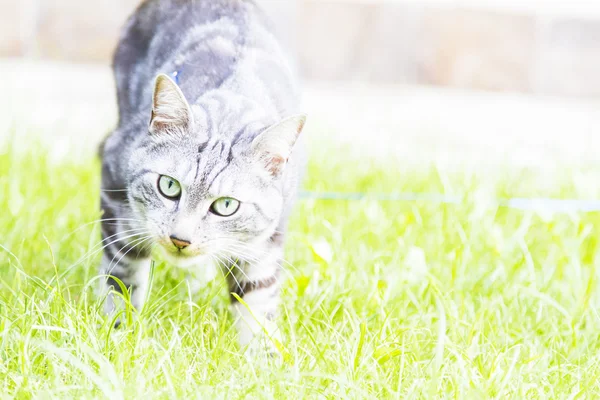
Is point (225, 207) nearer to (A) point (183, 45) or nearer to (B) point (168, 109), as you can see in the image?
(B) point (168, 109)

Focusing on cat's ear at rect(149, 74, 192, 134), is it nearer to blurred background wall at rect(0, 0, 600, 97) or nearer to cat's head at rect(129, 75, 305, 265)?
cat's head at rect(129, 75, 305, 265)

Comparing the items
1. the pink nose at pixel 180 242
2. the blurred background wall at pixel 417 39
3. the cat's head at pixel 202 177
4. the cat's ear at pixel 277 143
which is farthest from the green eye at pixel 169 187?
the blurred background wall at pixel 417 39

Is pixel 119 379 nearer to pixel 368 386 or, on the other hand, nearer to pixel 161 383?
pixel 161 383

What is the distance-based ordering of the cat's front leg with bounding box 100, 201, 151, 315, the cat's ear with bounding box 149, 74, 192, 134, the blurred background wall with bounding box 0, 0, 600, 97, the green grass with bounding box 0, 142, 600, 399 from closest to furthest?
Result: the green grass with bounding box 0, 142, 600, 399 < the cat's ear with bounding box 149, 74, 192, 134 < the cat's front leg with bounding box 100, 201, 151, 315 < the blurred background wall with bounding box 0, 0, 600, 97

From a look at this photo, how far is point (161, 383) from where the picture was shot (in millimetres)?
1472

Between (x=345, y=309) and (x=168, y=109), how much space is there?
0.68m


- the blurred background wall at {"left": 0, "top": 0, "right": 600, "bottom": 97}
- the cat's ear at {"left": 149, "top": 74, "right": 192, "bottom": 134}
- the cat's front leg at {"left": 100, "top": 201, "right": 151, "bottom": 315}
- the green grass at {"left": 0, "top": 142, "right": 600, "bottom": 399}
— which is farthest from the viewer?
the blurred background wall at {"left": 0, "top": 0, "right": 600, "bottom": 97}

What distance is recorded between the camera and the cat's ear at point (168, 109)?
162 cm

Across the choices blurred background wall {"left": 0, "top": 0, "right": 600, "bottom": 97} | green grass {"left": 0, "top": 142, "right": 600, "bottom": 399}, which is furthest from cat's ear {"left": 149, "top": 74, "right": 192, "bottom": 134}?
blurred background wall {"left": 0, "top": 0, "right": 600, "bottom": 97}

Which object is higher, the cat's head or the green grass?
the cat's head

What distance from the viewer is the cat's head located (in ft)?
5.49

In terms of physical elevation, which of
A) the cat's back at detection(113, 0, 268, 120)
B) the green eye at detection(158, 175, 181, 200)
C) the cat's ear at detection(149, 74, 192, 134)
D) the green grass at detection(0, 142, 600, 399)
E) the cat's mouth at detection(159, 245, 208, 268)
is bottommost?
the green grass at detection(0, 142, 600, 399)

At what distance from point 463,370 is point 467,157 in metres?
2.42

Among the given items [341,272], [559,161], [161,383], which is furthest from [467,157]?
[161,383]
